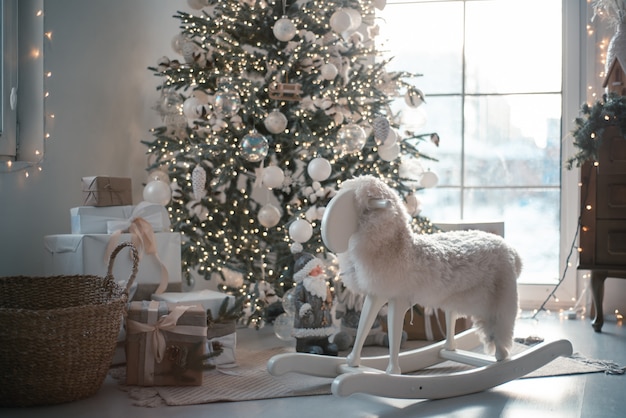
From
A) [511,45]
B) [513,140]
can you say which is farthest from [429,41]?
[513,140]

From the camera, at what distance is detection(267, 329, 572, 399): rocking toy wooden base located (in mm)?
2314

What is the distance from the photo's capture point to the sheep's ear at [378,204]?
245cm

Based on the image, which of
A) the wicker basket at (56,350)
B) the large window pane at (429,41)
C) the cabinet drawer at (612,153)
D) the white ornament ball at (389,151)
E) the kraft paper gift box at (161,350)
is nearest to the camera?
the wicker basket at (56,350)

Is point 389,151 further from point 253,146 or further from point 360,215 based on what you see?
Result: point 360,215

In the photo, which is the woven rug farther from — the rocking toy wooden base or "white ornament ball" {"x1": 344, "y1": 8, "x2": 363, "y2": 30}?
"white ornament ball" {"x1": 344, "y1": 8, "x2": 363, "y2": 30}

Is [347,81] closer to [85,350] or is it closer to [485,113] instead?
[485,113]

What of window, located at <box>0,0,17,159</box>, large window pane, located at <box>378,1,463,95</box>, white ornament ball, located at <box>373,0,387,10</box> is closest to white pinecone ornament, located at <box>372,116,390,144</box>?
white ornament ball, located at <box>373,0,387,10</box>

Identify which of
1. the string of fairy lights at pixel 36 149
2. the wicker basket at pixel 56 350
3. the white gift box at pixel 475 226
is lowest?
the wicker basket at pixel 56 350

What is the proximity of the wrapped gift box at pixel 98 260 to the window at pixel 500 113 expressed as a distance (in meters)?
2.00

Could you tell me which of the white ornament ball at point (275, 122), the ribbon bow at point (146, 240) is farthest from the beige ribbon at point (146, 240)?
the white ornament ball at point (275, 122)

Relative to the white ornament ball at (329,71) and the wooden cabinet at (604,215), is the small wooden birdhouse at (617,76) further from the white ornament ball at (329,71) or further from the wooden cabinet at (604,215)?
the white ornament ball at (329,71)

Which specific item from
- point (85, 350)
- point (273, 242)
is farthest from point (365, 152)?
point (85, 350)

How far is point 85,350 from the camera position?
239 centimetres

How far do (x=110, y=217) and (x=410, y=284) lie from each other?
1318mm
